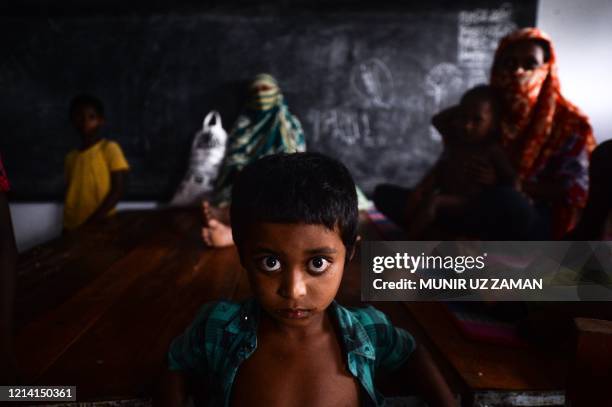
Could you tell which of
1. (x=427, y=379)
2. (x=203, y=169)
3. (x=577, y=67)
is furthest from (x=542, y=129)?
(x=203, y=169)

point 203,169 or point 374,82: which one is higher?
point 374,82

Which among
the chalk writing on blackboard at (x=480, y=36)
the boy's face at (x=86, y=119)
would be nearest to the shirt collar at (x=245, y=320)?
the boy's face at (x=86, y=119)

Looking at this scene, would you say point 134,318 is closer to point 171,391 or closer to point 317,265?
point 171,391

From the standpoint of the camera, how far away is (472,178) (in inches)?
61.9

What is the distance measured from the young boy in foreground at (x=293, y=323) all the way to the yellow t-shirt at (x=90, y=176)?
1803 millimetres

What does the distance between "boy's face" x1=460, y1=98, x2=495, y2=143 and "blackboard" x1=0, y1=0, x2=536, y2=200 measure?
4.54 feet

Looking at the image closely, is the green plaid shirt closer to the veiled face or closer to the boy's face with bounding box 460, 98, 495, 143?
the boy's face with bounding box 460, 98, 495, 143

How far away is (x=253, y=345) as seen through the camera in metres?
0.63

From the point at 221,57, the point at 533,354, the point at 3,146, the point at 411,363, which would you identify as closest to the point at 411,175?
the point at 221,57

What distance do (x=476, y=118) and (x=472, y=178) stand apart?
8.9 inches

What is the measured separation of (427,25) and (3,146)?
9.89 ft

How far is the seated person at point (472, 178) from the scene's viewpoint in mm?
1495

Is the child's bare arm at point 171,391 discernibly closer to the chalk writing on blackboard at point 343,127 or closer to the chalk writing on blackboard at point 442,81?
the chalk writing on blackboard at point 343,127

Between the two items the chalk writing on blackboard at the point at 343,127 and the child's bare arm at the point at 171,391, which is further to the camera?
the chalk writing on blackboard at the point at 343,127
